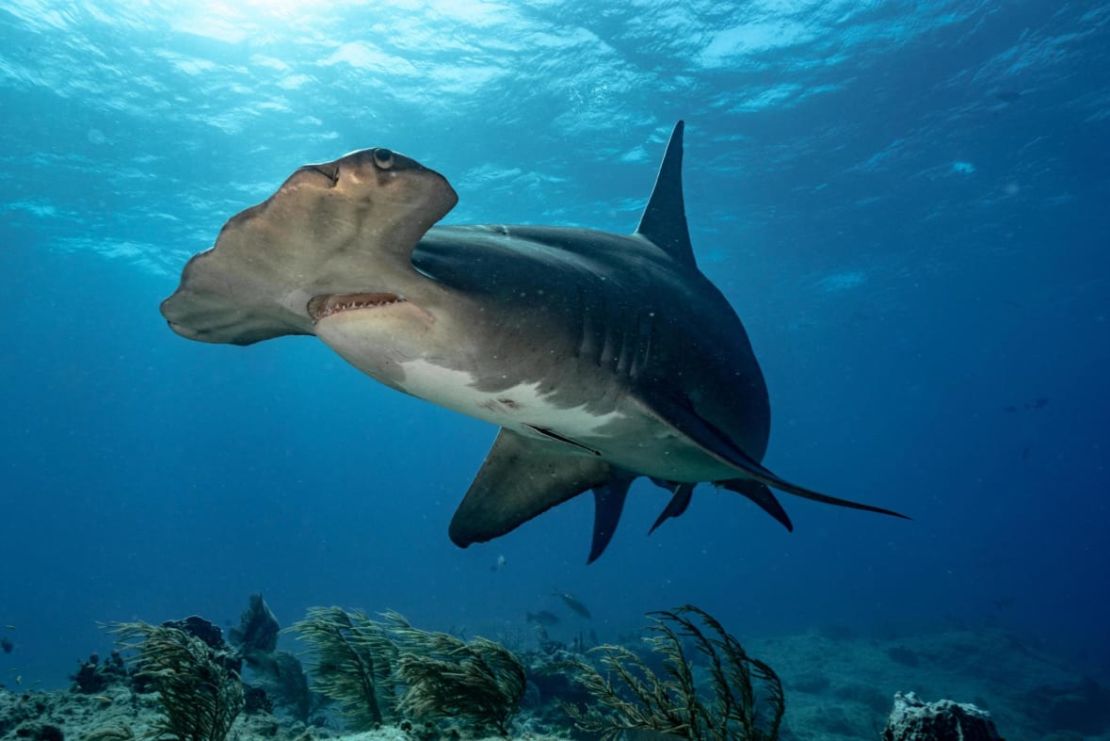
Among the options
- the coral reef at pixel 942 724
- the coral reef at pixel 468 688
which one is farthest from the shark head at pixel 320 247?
the coral reef at pixel 942 724

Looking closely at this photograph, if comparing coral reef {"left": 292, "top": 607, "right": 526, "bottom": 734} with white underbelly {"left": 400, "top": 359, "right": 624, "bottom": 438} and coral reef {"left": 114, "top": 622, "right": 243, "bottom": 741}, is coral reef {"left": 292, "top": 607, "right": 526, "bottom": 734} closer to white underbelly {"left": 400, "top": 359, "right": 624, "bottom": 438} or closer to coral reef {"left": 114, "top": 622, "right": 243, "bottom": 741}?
coral reef {"left": 114, "top": 622, "right": 243, "bottom": 741}

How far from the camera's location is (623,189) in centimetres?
2700

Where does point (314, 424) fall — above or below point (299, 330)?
above

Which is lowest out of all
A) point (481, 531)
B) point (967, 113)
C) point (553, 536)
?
point (481, 531)

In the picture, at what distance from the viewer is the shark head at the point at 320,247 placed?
6.16 feet

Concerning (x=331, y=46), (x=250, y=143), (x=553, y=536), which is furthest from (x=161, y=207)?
(x=553, y=536)

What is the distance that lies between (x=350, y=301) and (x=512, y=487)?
267 centimetres

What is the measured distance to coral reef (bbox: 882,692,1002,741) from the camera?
301 centimetres

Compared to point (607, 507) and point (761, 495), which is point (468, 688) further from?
point (761, 495)

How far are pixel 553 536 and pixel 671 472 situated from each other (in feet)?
417

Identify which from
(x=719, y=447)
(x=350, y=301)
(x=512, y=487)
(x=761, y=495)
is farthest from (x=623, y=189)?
(x=350, y=301)

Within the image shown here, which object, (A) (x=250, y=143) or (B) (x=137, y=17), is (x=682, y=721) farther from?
(A) (x=250, y=143)

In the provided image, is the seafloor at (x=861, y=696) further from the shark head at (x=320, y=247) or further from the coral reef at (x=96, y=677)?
the shark head at (x=320, y=247)

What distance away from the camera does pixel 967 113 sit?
2305 centimetres
